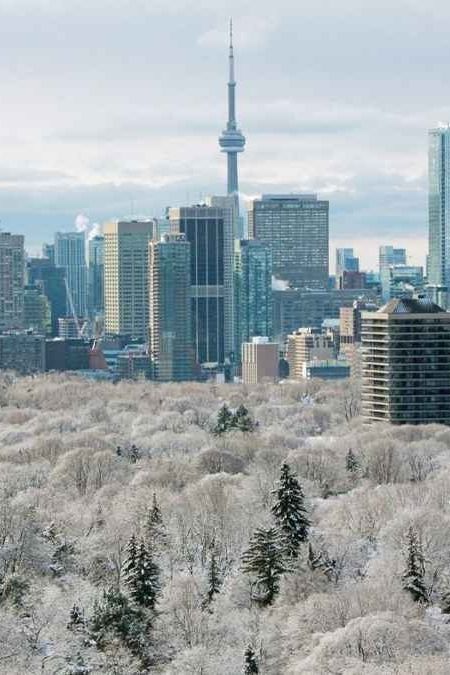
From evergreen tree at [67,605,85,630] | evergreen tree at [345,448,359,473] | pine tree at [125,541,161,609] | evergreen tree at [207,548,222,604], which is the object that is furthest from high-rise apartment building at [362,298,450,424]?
evergreen tree at [67,605,85,630]

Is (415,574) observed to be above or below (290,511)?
below

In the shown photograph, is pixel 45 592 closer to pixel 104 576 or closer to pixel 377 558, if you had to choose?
pixel 104 576

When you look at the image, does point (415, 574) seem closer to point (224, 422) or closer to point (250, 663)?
point (250, 663)

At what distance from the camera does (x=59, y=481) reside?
86.8 metres

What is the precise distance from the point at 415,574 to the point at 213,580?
6270 mm

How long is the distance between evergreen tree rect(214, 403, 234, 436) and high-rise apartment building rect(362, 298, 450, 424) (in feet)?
29.8

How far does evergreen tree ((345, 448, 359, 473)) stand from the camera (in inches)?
3593

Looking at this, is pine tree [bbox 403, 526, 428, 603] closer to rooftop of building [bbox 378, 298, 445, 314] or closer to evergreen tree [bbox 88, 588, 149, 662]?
evergreen tree [bbox 88, 588, 149, 662]

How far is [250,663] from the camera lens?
57.5m

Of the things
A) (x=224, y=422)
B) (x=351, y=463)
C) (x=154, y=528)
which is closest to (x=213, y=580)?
(x=154, y=528)

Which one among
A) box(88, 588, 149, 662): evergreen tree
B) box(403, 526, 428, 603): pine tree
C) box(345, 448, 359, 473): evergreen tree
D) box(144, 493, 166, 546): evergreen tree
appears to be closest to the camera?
box(88, 588, 149, 662): evergreen tree

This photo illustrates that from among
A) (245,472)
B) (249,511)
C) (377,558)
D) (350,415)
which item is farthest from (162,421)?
Result: (377,558)

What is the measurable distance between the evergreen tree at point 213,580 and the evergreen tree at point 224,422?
4281cm

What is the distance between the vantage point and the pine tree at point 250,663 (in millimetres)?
57175
